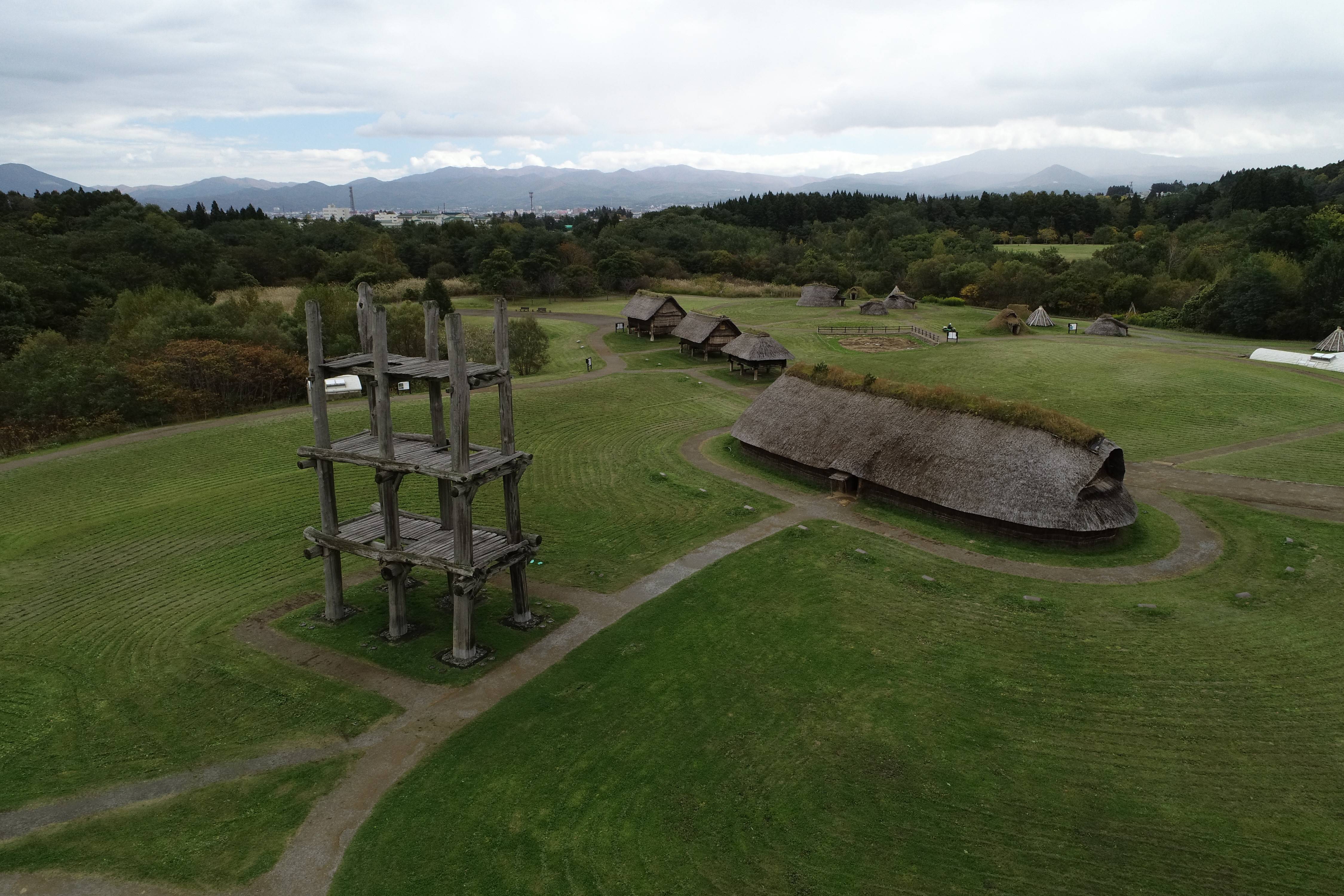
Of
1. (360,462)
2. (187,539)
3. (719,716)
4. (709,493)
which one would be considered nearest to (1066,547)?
(709,493)

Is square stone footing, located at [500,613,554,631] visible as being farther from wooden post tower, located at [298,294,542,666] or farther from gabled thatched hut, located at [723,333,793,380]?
gabled thatched hut, located at [723,333,793,380]

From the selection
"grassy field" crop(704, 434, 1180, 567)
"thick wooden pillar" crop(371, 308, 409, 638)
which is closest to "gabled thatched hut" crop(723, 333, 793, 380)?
"grassy field" crop(704, 434, 1180, 567)

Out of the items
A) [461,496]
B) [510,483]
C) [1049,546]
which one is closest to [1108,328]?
[1049,546]

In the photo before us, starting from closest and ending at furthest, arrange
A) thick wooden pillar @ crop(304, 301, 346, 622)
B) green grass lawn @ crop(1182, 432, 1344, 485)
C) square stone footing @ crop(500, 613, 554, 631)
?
thick wooden pillar @ crop(304, 301, 346, 622) < square stone footing @ crop(500, 613, 554, 631) < green grass lawn @ crop(1182, 432, 1344, 485)

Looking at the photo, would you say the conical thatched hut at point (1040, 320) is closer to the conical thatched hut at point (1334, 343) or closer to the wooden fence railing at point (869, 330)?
the wooden fence railing at point (869, 330)

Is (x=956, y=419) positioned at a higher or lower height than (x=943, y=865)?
higher

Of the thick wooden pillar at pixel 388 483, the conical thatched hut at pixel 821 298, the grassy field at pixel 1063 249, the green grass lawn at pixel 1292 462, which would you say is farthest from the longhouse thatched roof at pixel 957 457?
the grassy field at pixel 1063 249

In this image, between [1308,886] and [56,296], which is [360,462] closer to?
[1308,886]
